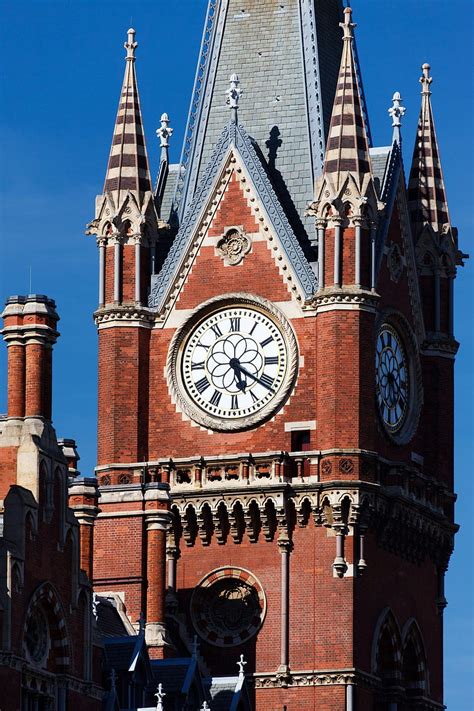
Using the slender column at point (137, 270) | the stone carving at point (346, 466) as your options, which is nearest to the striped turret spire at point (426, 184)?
the slender column at point (137, 270)

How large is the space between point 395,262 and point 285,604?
31.2 feet

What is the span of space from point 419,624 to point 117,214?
40.2 feet

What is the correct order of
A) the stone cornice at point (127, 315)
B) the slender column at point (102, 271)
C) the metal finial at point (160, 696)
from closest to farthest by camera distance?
the metal finial at point (160, 696), the stone cornice at point (127, 315), the slender column at point (102, 271)

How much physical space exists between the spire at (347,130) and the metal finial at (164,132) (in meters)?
6.21

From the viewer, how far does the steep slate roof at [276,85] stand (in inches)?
3501

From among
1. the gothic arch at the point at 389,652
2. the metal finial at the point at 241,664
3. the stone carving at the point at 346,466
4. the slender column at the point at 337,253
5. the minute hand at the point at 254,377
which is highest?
the slender column at the point at 337,253

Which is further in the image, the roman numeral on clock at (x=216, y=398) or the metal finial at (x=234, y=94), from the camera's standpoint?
the metal finial at (x=234, y=94)

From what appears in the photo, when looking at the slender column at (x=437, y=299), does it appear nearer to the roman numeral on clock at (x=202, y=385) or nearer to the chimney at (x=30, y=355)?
the roman numeral on clock at (x=202, y=385)

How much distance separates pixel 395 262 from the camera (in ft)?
293

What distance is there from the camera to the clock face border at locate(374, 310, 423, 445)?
289ft

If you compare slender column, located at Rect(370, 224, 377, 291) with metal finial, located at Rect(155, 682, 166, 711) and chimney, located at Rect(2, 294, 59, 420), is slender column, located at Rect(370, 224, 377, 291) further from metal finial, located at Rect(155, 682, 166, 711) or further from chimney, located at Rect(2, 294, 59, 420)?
chimney, located at Rect(2, 294, 59, 420)

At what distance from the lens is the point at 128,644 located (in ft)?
257

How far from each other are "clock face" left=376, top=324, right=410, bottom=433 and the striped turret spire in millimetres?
3678

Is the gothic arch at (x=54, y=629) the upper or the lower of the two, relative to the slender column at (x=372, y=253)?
lower
